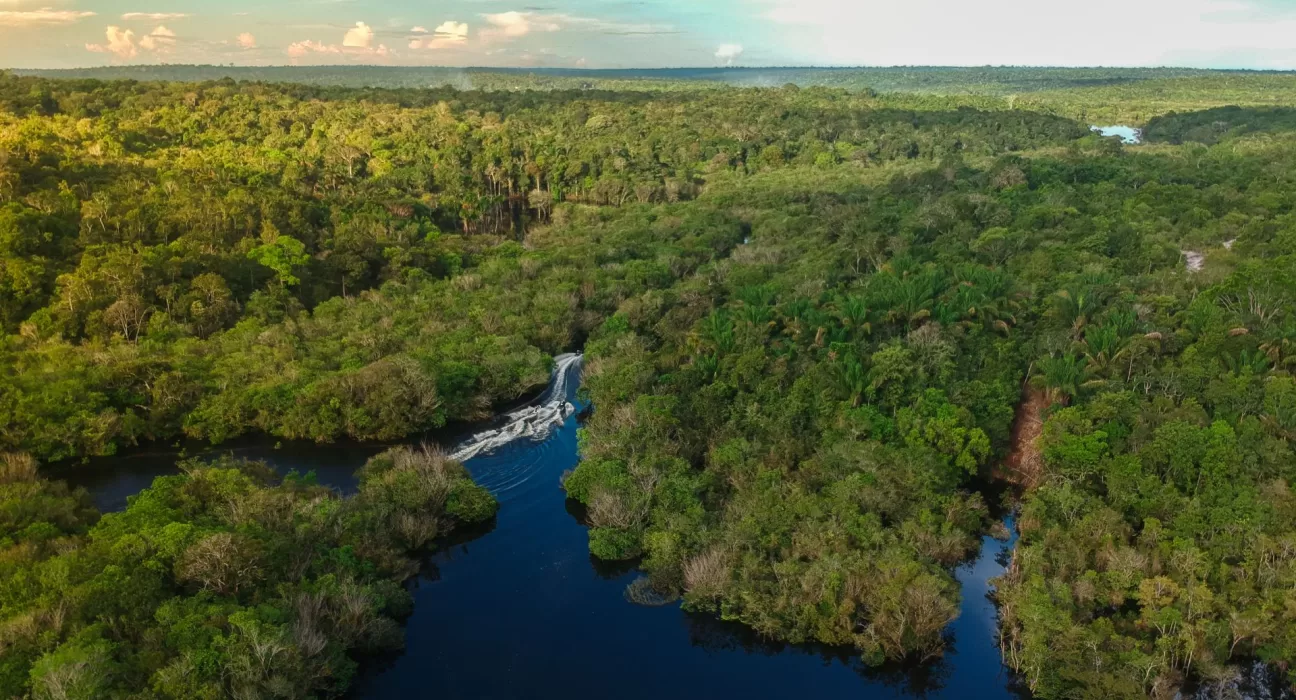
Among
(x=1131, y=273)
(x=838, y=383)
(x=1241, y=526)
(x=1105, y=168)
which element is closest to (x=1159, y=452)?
(x=1241, y=526)

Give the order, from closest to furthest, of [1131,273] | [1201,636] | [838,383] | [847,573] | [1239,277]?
1. [1201,636]
2. [847,573]
3. [838,383]
4. [1239,277]
5. [1131,273]

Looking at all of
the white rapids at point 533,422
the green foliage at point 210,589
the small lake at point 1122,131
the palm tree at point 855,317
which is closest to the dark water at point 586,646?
the green foliage at point 210,589

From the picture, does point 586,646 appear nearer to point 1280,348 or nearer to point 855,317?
point 855,317

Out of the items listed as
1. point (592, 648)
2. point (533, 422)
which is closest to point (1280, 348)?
point (592, 648)

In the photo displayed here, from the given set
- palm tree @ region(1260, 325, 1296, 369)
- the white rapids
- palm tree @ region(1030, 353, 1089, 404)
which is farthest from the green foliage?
palm tree @ region(1260, 325, 1296, 369)

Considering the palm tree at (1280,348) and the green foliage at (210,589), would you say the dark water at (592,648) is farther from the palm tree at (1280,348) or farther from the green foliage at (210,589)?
the palm tree at (1280,348)

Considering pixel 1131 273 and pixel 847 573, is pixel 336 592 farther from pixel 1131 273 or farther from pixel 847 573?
pixel 1131 273

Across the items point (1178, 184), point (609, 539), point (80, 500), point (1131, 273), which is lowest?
point (609, 539)
